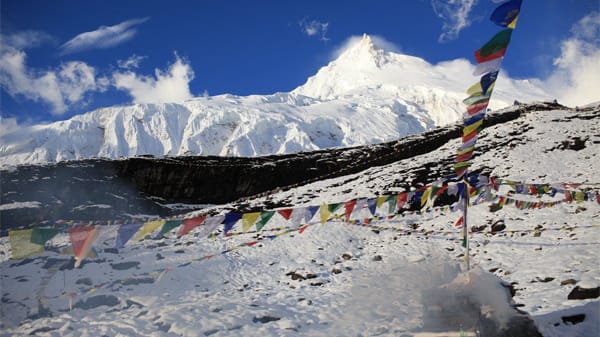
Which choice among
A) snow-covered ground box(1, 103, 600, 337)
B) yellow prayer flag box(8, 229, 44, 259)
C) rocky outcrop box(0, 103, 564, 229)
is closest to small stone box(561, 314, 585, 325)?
snow-covered ground box(1, 103, 600, 337)

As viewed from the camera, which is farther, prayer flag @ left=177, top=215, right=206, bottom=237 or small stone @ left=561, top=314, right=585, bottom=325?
prayer flag @ left=177, top=215, right=206, bottom=237

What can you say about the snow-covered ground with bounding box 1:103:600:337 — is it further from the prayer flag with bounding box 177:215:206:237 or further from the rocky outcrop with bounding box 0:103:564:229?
the rocky outcrop with bounding box 0:103:564:229

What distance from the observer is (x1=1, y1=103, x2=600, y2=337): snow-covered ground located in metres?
9.30

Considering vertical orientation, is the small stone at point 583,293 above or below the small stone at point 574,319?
above

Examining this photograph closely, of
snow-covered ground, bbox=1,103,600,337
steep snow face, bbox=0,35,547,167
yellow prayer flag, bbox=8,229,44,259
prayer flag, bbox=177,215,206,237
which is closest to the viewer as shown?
snow-covered ground, bbox=1,103,600,337

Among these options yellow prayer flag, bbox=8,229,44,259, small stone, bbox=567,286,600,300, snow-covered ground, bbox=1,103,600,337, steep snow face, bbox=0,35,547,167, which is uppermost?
steep snow face, bbox=0,35,547,167

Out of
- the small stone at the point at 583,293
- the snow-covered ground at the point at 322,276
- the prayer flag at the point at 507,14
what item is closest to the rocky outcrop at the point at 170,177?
the snow-covered ground at the point at 322,276

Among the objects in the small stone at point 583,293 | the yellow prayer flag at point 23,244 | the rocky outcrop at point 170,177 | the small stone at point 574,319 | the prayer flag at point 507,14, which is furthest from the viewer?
the rocky outcrop at point 170,177

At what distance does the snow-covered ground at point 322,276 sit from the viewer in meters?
9.30

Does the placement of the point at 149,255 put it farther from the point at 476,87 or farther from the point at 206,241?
the point at 476,87

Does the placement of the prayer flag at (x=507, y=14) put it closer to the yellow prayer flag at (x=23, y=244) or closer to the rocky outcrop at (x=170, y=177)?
the yellow prayer flag at (x=23, y=244)

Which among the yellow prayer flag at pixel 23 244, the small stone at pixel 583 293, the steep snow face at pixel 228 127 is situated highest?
the steep snow face at pixel 228 127

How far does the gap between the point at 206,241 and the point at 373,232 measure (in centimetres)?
927

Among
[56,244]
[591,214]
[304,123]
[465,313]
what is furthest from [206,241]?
[304,123]
